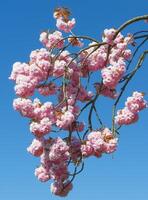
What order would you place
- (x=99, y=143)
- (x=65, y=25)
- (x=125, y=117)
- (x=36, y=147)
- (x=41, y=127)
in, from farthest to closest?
(x=65, y=25)
(x=125, y=117)
(x=99, y=143)
(x=36, y=147)
(x=41, y=127)

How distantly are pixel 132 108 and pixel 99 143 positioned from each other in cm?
86

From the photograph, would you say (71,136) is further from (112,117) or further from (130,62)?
(130,62)

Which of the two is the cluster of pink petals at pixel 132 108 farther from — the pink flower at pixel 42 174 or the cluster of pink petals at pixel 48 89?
the pink flower at pixel 42 174

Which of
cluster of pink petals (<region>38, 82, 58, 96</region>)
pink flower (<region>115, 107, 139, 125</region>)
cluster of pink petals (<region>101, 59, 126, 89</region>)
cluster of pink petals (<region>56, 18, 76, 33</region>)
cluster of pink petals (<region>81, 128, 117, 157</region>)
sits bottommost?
cluster of pink petals (<region>81, 128, 117, 157</region>)

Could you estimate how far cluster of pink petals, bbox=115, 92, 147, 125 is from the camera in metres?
11.4

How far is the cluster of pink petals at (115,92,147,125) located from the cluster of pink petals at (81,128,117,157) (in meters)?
0.46

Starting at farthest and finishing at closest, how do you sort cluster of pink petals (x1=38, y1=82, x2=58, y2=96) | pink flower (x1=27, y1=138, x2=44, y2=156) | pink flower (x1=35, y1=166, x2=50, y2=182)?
cluster of pink petals (x1=38, y1=82, x2=58, y2=96) < pink flower (x1=35, y1=166, x2=50, y2=182) < pink flower (x1=27, y1=138, x2=44, y2=156)

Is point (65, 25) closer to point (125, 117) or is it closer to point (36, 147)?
point (125, 117)

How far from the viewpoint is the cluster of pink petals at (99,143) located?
35.9 ft

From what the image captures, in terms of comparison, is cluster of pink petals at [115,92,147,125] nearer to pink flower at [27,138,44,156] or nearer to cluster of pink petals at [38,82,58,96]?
cluster of pink petals at [38,82,58,96]

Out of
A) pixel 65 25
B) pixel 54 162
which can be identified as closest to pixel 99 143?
pixel 54 162

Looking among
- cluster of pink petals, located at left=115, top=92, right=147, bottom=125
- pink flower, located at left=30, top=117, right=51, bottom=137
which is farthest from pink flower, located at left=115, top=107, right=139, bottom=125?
pink flower, located at left=30, top=117, right=51, bottom=137

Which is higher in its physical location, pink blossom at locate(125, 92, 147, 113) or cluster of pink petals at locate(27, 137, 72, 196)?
pink blossom at locate(125, 92, 147, 113)

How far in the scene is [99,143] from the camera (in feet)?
35.9
